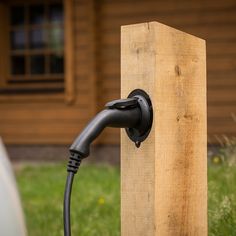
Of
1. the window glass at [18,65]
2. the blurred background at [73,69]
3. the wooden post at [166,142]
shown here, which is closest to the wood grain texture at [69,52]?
the blurred background at [73,69]

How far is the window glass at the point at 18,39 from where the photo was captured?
11031mm

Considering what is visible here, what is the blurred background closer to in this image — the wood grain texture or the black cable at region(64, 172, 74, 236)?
the wood grain texture

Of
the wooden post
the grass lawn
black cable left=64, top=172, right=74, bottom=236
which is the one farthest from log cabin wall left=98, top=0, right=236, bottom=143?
black cable left=64, top=172, right=74, bottom=236

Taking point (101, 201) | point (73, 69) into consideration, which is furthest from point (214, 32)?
point (101, 201)

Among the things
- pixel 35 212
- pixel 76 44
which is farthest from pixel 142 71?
pixel 76 44

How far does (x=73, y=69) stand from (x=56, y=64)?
2.40ft

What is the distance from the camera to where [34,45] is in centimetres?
1101

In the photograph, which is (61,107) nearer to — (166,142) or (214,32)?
(214,32)

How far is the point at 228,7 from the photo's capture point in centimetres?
945

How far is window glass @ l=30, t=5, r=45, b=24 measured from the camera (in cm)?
1092

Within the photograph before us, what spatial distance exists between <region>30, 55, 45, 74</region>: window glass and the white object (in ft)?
30.9

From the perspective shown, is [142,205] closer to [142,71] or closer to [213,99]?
[142,71]

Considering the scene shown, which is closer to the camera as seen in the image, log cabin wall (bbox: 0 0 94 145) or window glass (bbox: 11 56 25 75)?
log cabin wall (bbox: 0 0 94 145)

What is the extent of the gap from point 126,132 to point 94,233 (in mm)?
2332
